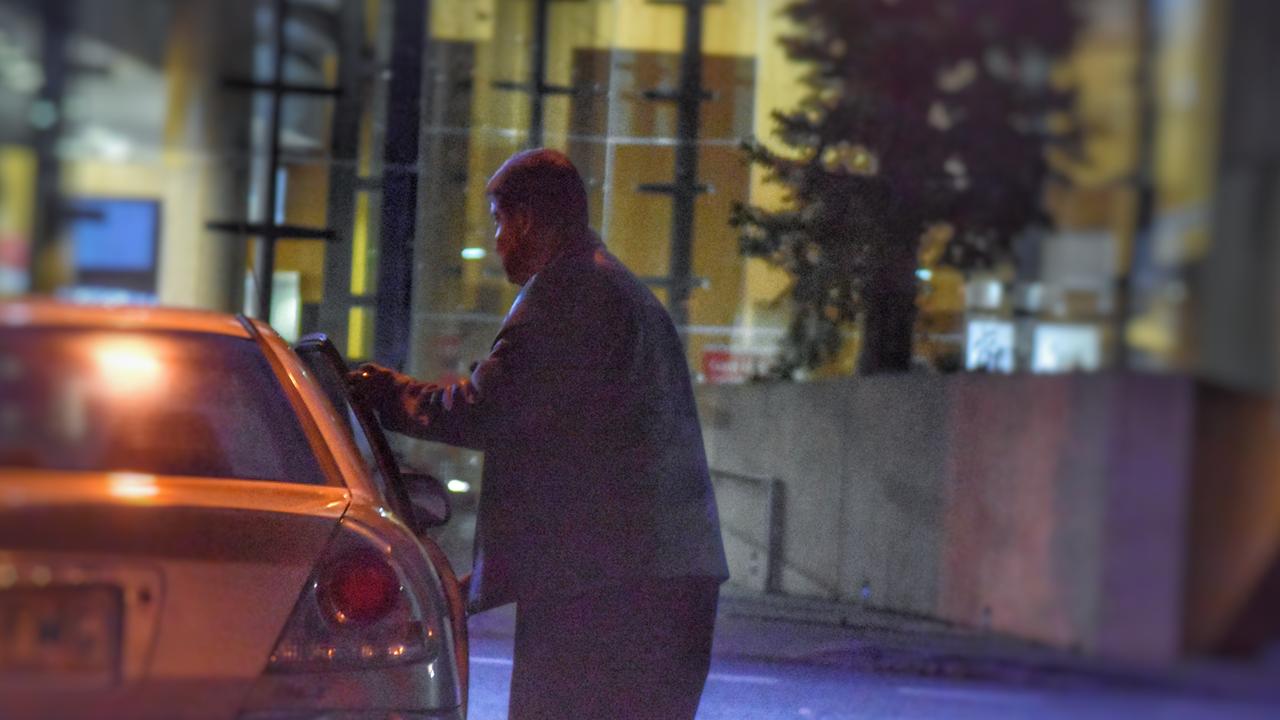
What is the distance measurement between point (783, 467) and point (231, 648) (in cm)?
396

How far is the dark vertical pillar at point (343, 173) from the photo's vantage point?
25.5 feet

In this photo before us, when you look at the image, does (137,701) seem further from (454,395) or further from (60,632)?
(454,395)

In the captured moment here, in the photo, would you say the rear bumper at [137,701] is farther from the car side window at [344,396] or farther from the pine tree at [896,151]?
the pine tree at [896,151]

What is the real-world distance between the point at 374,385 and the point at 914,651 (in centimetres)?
301

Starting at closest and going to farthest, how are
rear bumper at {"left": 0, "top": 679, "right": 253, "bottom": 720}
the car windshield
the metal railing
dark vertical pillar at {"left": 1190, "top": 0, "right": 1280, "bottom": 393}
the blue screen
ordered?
rear bumper at {"left": 0, "top": 679, "right": 253, "bottom": 720}, the car windshield, dark vertical pillar at {"left": 1190, "top": 0, "right": 1280, "bottom": 393}, the metal railing, the blue screen

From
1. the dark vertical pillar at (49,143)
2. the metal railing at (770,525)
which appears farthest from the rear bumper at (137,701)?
the dark vertical pillar at (49,143)

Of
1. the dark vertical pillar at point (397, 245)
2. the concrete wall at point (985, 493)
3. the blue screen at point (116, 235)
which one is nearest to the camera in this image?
the concrete wall at point (985, 493)

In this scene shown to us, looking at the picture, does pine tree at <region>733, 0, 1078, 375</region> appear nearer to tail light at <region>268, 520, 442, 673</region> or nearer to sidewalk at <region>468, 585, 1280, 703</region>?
sidewalk at <region>468, 585, 1280, 703</region>

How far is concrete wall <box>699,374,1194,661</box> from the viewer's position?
5207 millimetres

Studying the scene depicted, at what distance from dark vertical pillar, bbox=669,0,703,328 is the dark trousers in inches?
122

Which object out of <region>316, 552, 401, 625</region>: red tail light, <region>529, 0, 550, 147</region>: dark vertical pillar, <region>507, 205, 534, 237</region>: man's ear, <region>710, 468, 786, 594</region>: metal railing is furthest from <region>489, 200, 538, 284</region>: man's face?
<region>529, 0, 550, 147</region>: dark vertical pillar

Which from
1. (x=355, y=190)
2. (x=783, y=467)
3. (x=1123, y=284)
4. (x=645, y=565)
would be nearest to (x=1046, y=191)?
(x=1123, y=284)

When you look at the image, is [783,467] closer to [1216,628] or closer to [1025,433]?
[1025,433]

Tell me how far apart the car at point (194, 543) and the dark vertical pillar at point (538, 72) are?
333 cm
